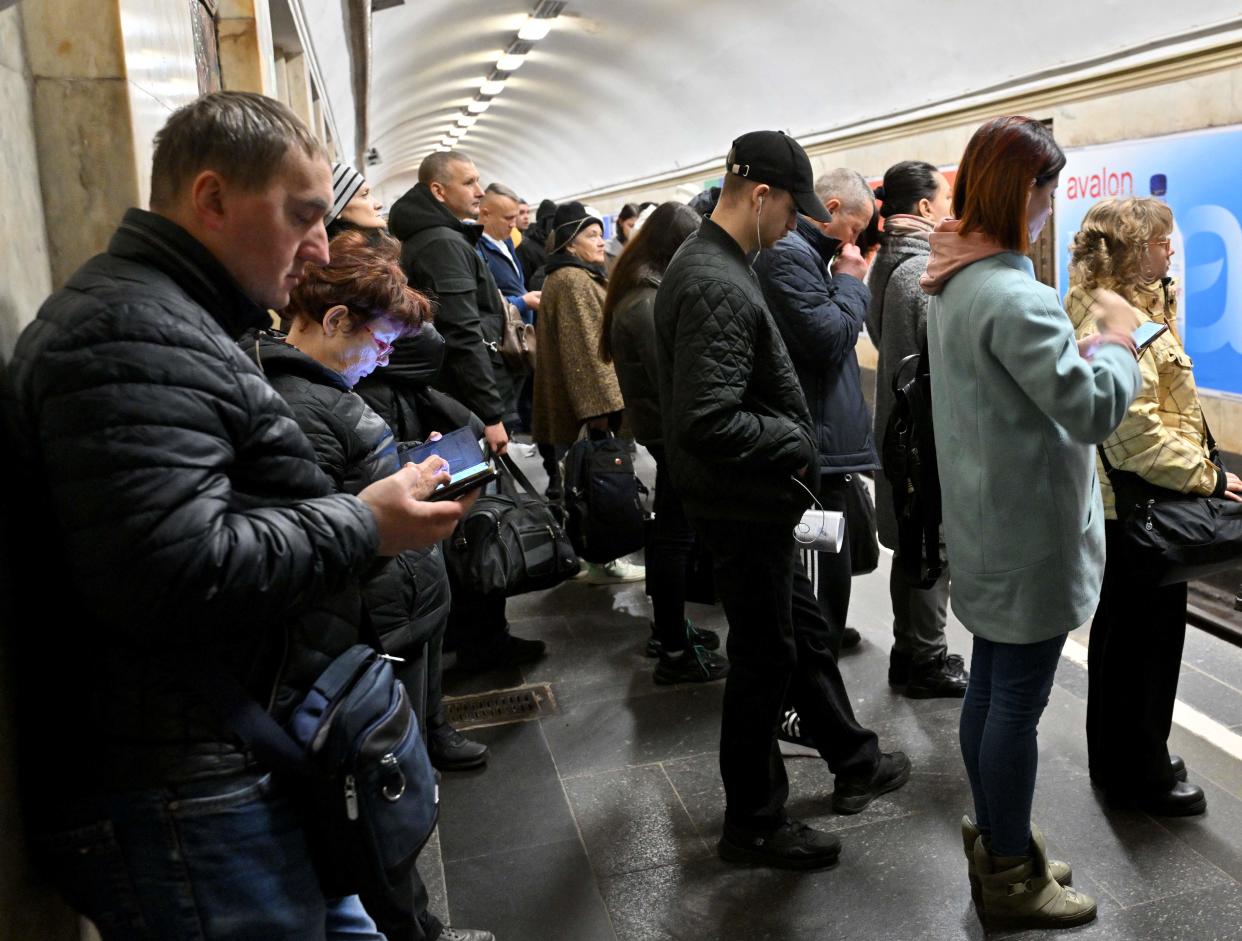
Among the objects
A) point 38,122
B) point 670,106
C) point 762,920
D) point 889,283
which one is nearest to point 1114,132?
point 889,283

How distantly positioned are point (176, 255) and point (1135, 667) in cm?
278

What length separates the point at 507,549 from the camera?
13.6ft

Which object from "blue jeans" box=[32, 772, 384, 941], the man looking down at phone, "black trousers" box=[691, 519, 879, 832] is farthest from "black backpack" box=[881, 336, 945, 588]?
"blue jeans" box=[32, 772, 384, 941]

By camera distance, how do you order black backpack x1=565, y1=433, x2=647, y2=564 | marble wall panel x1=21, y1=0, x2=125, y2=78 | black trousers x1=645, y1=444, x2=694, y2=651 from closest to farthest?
marble wall panel x1=21, y1=0, x2=125, y2=78
black trousers x1=645, y1=444, x2=694, y2=651
black backpack x1=565, y1=433, x2=647, y2=564

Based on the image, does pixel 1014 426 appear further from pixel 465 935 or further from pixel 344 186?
pixel 344 186

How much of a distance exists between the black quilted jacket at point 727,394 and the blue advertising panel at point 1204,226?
182 inches

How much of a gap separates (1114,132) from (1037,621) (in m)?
6.24

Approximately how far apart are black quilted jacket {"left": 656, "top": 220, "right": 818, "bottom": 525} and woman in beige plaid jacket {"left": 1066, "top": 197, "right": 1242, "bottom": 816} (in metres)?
0.87

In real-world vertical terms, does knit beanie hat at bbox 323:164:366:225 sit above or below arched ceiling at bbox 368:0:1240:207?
below

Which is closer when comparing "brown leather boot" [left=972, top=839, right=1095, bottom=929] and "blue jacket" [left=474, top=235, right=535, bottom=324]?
"brown leather boot" [left=972, top=839, right=1095, bottom=929]

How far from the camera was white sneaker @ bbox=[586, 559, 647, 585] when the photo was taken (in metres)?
5.96

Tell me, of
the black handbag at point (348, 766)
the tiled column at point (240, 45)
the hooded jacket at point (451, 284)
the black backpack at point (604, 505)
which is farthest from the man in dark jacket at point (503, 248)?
the black handbag at point (348, 766)

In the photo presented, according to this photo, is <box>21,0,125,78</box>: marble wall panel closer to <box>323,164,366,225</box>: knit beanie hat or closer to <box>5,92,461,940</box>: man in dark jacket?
<box>5,92,461,940</box>: man in dark jacket

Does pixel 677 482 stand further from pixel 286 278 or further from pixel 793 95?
pixel 793 95
